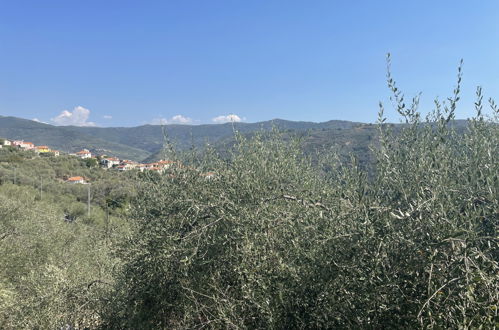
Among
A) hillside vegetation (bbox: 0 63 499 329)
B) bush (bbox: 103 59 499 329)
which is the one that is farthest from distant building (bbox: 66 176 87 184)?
bush (bbox: 103 59 499 329)

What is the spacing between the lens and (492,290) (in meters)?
2.88

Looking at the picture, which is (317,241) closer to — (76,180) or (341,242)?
(341,242)

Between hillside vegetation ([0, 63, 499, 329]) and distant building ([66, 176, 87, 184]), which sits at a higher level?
hillside vegetation ([0, 63, 499, 329])

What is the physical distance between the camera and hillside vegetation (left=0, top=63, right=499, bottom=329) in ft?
9.99

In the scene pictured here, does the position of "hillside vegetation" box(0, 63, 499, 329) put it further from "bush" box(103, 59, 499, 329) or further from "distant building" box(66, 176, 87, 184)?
"distant building" box(66, 176, 87, 184)

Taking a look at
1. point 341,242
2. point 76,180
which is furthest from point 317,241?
point 76,180

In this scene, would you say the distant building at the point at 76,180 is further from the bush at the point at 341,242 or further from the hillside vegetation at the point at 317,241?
the bush at the point at 341,242

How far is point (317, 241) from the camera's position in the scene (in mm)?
3494

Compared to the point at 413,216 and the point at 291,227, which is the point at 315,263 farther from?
the point at 413,216

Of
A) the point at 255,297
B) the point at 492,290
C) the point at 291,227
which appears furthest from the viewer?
the point at 291,227

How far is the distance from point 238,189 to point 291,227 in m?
1.15

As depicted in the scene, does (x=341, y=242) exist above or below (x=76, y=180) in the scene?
above

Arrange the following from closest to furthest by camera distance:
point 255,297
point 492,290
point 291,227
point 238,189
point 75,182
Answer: point 492,290 < point 255,297 < point 291,227 < point 238,189 < point 75,182

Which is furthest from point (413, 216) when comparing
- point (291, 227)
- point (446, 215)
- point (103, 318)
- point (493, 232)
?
point (103, 318)
